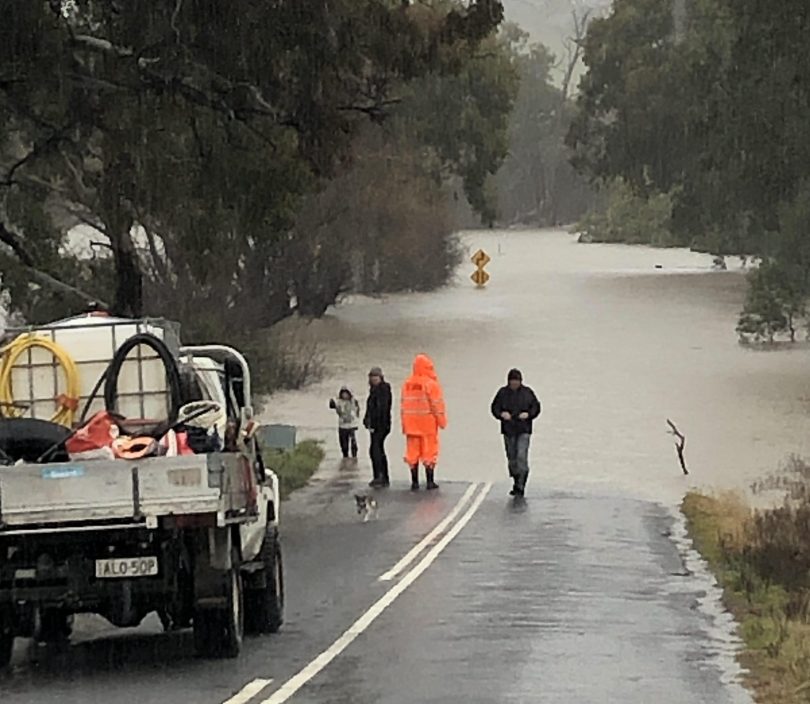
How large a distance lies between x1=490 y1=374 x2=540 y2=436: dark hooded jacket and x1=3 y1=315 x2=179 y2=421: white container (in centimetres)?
1327

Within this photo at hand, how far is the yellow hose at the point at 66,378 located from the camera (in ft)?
43.8

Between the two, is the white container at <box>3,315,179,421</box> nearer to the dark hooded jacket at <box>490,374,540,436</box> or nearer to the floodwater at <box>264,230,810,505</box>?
the dark hooded jacket at <box>490,374,540,436</box>

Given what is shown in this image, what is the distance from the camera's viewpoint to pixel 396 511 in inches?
994

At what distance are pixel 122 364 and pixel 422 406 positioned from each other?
1521 centimetres

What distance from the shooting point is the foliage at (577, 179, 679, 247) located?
426ft

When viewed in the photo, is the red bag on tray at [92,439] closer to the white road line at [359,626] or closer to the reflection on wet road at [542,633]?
A: the white road line at [359,626]

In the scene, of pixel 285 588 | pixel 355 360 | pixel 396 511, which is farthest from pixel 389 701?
pixel 355 360

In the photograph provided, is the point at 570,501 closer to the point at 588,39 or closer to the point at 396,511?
the point at 396,511

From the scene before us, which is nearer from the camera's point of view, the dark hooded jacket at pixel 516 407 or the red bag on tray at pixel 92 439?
the red bag on tray at pixel 92 439

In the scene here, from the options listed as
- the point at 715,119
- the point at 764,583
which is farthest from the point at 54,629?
the point at 715,119

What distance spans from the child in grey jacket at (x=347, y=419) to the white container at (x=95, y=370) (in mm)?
19525

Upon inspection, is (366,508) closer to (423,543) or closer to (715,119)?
(423,543)

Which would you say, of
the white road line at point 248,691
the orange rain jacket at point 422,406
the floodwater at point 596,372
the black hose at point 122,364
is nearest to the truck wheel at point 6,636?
the black hose at point 122,364

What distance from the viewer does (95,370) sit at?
1367 centimetres
